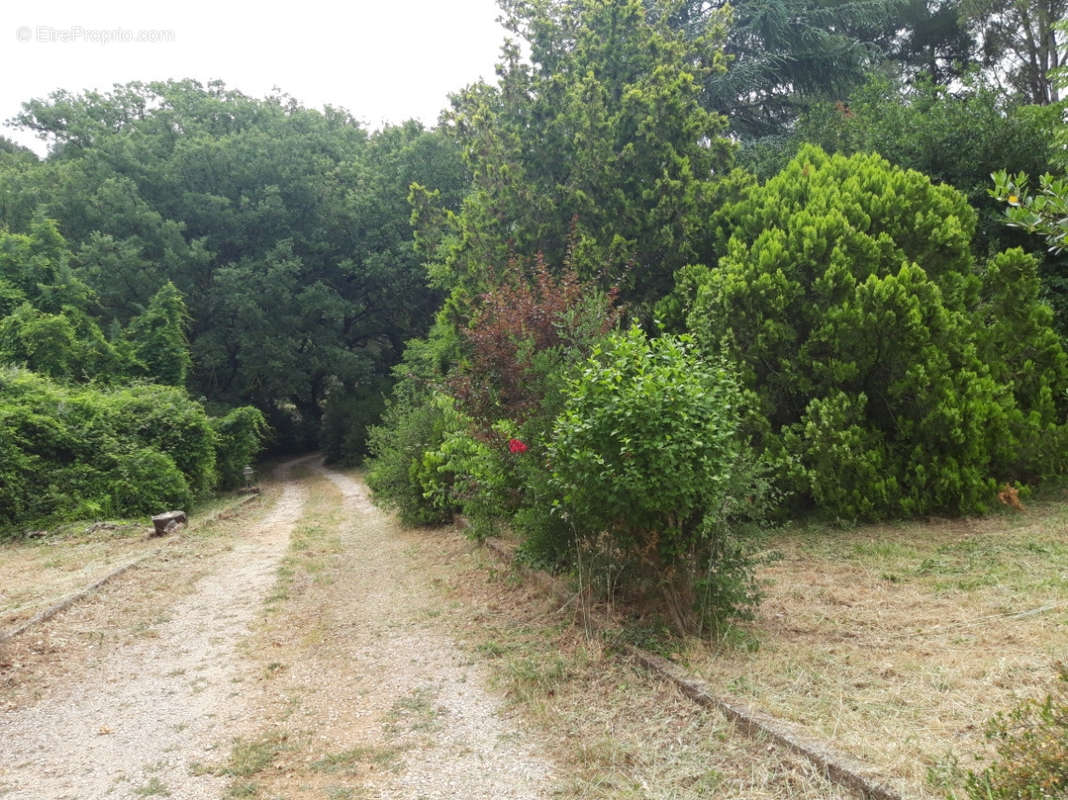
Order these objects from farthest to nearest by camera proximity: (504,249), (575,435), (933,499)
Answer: (504,249)
(933,499)
(575,435)

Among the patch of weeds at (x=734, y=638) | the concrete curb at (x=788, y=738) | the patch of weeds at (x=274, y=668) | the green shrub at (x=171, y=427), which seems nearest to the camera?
the concrete curb at (x=788, y=738)

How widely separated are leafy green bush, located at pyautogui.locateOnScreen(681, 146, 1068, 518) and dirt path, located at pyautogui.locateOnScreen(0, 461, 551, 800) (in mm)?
4284

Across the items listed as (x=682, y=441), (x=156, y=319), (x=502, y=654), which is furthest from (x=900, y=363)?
(x=156, y=319)

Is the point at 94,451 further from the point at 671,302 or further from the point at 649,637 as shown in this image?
the point at 649,637

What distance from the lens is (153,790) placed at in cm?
325

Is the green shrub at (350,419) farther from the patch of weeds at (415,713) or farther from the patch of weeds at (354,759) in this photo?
the patch of weeds at (354,759)

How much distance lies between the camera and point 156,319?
19.6 metres

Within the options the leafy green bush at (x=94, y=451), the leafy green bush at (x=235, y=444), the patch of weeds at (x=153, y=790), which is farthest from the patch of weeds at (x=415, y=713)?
the leafy green bush at (x=235, y=444)

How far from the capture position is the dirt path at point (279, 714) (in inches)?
130

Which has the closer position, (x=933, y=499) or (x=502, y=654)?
(x=502, y=654)

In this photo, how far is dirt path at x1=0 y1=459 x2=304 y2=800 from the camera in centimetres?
335

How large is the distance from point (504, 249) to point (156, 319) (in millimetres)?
12791

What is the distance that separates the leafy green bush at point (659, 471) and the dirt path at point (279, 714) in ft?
4.28

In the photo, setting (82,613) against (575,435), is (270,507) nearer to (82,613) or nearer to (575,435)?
(82,613)
